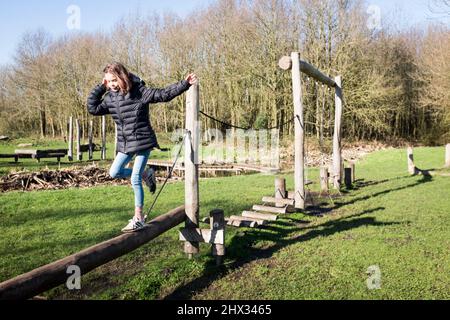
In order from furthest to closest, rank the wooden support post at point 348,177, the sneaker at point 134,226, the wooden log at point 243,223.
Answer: the wooden support post at point 348,177, the wooden log at point 243,223, the sneaker at point 134,226

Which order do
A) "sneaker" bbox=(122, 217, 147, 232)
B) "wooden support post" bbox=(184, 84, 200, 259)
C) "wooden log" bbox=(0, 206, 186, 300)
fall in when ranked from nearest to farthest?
"wooden log" bbox=(0, 206, 186, 300)
"sneaker" bbox=(122, 217, 147, 232)
"wooden support post" bbox=(184, 84, 200, 259)

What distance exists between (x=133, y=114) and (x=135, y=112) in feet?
0.12

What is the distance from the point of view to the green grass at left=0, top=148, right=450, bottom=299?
4.73m

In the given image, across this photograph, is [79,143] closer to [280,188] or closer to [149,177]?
[280,188]

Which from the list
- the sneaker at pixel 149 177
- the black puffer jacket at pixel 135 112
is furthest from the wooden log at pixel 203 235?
the black puffer jacket at pixel 135 112

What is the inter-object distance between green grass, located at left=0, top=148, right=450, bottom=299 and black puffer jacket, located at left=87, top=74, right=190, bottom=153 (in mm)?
1673

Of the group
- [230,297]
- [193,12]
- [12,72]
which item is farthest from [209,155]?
[12,72]

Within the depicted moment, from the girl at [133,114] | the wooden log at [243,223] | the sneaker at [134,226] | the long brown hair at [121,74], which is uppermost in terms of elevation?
the long brown hair at [121,74]

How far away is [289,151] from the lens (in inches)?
941

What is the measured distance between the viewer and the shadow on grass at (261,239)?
195 inches

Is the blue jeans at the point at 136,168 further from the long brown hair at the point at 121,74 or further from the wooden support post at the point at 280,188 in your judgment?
the wooden support post at the point at 280,188

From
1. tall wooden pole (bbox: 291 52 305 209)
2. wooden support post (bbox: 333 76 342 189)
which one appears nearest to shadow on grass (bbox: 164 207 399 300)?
tall wooden pole (bbox: 291 52 305 209)

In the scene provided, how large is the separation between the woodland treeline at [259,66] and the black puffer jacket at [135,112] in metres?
16.7

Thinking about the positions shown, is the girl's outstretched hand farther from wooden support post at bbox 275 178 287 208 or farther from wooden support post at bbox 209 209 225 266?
wooden support post at bbox 275 178 287 208
